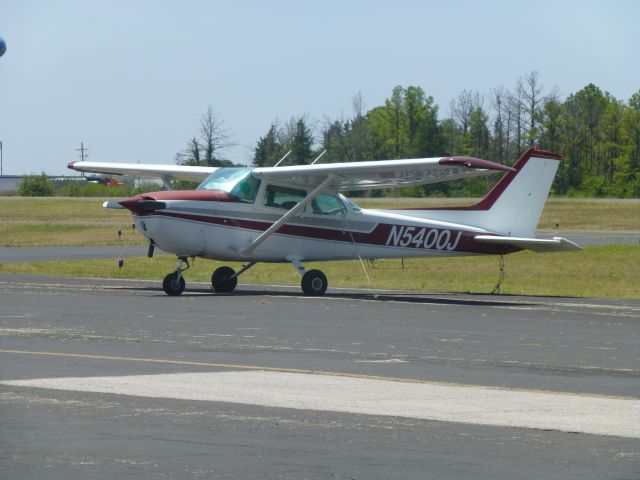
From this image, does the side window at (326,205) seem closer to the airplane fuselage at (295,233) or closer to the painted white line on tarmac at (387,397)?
the airplane fuselage at (295,233)

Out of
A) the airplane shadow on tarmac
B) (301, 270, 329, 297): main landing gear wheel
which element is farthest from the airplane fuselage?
(301, 270, 329, 297): main landing gear wheel

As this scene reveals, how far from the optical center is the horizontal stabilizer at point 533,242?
2345 cm

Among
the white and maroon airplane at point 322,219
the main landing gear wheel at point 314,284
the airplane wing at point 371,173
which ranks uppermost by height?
the airplane wing at point 371,173

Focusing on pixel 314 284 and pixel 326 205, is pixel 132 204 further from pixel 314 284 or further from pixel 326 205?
pixel 326 205

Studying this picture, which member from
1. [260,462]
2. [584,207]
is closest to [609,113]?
[584,207]

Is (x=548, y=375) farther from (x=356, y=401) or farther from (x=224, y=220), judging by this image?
(x=224, y=220)

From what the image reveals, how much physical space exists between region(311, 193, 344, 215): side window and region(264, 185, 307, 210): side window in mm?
327

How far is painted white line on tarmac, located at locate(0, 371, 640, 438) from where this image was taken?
9477 millimetres

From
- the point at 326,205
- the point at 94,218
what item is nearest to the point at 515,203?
the point at 326,205

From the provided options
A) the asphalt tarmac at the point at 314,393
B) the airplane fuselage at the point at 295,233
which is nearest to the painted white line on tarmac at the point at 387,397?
the asphalt tarmac at the point at 314,393

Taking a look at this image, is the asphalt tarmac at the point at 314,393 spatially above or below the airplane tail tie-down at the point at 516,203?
below

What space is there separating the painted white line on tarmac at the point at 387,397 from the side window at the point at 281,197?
11743 millimetres

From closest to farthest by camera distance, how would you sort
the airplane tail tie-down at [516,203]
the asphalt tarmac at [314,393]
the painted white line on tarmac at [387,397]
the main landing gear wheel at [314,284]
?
1. the asphalt tarmac at [314,393]
2. the painted white line on tarmac at [387,397]
3. the main landing gear wheel at [314,284]
4. the airplane tail tie-down at [516,203]

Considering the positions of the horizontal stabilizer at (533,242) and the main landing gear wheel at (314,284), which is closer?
the main landing gear wheel at (314,284)
